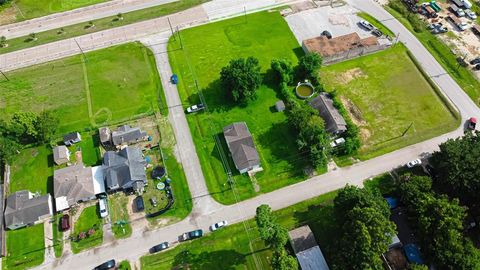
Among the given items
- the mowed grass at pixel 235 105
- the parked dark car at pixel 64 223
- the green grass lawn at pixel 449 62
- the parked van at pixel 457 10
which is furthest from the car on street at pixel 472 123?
the parked dark car at pixel 64 223

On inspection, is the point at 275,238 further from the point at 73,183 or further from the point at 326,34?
the point at 326,34

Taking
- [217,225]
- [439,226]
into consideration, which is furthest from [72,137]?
[439,226]

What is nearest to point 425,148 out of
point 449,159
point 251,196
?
point 449,159

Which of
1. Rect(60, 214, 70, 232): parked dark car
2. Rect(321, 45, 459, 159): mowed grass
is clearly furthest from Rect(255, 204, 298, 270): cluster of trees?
Rect(60, 214, 70, 232): parked dark car

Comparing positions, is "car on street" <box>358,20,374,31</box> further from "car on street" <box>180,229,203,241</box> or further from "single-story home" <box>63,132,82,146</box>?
"single-story home" <box>63,132,82,146</box>

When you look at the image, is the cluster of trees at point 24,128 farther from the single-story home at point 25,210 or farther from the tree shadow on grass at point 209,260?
the tree shadow on grass at point 209,260
